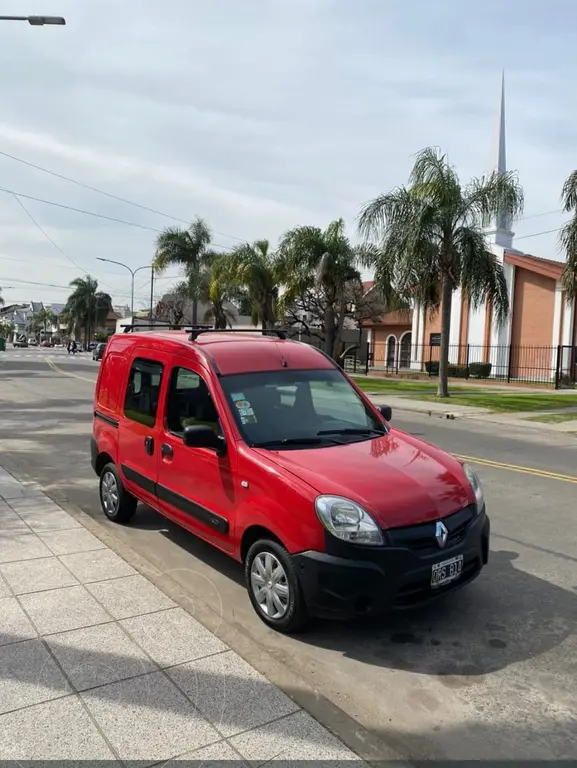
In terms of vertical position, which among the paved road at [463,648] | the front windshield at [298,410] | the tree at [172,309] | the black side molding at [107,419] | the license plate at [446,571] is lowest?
the paved road at [463,648]

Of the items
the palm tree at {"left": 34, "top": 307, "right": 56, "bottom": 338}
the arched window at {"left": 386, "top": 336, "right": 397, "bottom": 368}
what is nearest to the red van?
the arched window at {"left": 386, "top": 336, "right": 397, "bottom": 368}

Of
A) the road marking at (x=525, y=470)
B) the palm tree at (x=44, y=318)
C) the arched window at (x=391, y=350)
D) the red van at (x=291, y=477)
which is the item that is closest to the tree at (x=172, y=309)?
the arched window at (x=391, y=350)

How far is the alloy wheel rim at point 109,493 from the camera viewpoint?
6262 millimetres

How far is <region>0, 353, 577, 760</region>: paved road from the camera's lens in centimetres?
307

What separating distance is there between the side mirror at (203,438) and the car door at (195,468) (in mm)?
57

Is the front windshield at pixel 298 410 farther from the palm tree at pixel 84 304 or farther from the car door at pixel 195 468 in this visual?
the palm tree at pixel 84 304

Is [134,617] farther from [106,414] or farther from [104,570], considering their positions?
[106,414]

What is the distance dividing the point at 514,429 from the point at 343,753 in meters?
13.7

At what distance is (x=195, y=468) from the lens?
4.74 meters

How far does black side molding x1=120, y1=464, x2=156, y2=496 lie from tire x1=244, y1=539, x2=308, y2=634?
1491 mm

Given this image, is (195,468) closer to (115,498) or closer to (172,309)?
(115,498)

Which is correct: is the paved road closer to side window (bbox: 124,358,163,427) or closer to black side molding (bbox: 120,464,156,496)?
black side molding (bbox: 120,464,156,496)

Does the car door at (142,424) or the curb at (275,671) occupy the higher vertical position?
the car door at (142,424)

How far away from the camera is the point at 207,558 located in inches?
211
